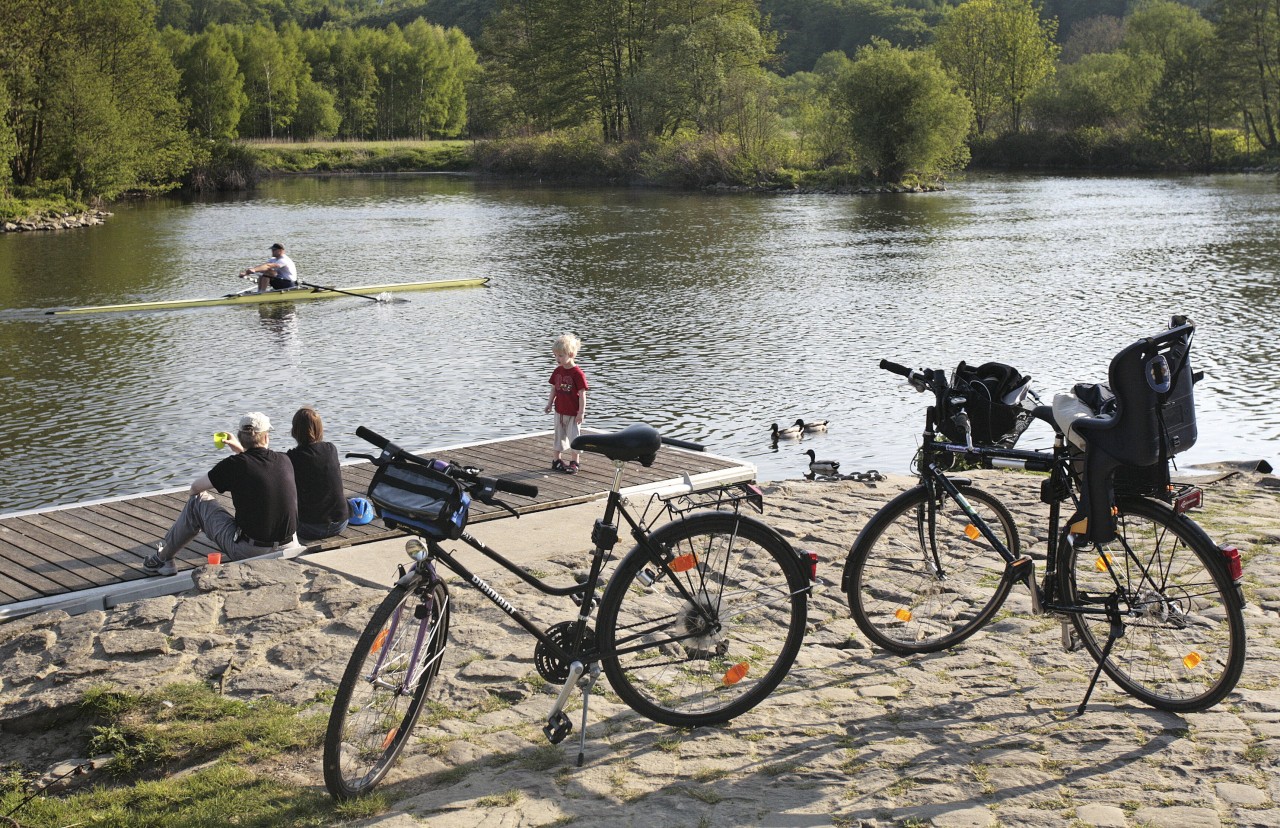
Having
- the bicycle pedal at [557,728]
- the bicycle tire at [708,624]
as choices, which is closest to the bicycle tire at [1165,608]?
the bicycle tire at [708,624]

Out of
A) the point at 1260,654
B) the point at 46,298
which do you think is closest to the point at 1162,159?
the point at 46,298

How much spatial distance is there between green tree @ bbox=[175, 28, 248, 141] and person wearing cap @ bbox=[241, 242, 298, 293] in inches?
2542

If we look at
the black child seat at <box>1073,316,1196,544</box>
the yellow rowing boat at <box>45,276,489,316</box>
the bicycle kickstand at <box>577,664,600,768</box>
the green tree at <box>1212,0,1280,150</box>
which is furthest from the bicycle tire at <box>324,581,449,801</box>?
the green tree at <box>1212,0,1280,150</box>

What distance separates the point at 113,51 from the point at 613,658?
199ft

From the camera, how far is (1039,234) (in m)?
40.0

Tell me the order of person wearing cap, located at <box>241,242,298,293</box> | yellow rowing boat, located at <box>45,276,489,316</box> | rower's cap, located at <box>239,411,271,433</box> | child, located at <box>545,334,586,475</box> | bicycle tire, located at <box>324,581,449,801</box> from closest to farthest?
bicycle tire, located at <box>324,581,449,801</box> < rower's cap, located at <box>239,411,271,433</box> < child, located at <box>545,334,586,475</box> < yellow rowing boat, located at <box>45,276,489,316</box> < person wearing cap, located at <box>241,242,298,293</box>

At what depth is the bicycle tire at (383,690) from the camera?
4199 millimetres

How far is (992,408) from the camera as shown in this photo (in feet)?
17.5

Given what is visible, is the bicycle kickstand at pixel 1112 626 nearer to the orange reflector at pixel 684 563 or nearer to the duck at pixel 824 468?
the orange reflector at pixel 684 563

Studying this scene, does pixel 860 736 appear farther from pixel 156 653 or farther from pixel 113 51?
pixel 113 51

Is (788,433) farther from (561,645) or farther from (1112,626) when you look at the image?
(561,645)

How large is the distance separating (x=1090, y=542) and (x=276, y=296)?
23.4m

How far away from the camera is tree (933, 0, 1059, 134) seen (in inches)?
3819

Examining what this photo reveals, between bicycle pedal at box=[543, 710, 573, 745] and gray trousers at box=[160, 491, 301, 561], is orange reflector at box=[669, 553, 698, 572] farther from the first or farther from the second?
gray trousers at box=[160, 491, 301, 561]
